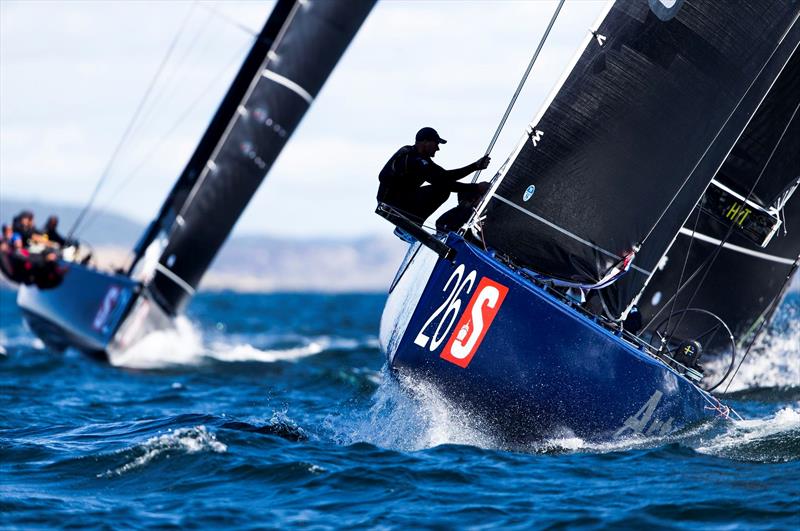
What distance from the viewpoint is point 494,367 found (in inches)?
237

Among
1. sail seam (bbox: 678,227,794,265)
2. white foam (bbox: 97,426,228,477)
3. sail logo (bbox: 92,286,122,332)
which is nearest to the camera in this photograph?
white foam (bbox: 97,426,228,477)

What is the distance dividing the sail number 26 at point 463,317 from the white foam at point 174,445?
1148 mm

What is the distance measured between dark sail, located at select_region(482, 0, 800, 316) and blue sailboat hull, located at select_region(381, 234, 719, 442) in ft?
1.57

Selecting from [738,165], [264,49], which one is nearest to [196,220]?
[264,49]

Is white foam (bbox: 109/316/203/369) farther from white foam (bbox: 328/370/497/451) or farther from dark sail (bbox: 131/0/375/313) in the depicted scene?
white foam (bbox: 328/370/497/451)

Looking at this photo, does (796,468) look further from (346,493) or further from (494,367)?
(346,493)

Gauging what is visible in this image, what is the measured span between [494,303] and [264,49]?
312 inches

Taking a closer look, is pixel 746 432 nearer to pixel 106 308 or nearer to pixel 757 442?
pixel 757 442

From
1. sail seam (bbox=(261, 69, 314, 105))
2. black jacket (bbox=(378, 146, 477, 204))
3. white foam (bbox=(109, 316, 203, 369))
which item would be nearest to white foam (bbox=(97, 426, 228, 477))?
black jacket (bbox=(378, 146, 477, 204))

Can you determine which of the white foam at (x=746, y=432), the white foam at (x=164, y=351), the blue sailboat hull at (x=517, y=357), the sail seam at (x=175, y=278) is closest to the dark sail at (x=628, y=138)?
the blue sailboat hull at (x=517, y=357)

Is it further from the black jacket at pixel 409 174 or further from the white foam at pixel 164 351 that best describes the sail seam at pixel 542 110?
the white foam at pixel 164 351

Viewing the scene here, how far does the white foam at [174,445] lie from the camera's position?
566 centimetres

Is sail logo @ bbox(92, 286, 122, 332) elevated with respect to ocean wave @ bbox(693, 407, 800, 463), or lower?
lower

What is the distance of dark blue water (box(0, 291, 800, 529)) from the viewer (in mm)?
4898
